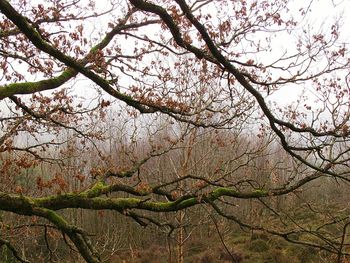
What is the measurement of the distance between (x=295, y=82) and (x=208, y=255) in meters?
15.2

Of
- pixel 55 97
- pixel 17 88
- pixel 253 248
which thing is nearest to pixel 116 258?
pixel 253 248

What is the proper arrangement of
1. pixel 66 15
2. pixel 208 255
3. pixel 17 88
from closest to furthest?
1. pixel 17 88
2. pixel 66 15
3. pixel 208 255

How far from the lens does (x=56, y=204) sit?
486 cm

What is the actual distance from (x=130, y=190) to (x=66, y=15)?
3.12 m

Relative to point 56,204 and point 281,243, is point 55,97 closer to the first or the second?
point 56,204

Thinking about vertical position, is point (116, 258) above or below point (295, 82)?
below

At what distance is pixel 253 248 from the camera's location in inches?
786

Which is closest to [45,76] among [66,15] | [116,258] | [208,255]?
[66,15]

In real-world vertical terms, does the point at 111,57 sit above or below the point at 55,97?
above

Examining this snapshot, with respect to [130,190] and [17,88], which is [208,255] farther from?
[17,88]

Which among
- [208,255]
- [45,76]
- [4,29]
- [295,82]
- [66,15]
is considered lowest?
[208,255]

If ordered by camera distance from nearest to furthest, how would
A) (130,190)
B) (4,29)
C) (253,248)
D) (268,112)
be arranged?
(268,112), (130,190), (4,29), (253,248)

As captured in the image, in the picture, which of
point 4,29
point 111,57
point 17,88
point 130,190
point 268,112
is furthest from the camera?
point 111,57

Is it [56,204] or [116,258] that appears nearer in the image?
[56,204]
